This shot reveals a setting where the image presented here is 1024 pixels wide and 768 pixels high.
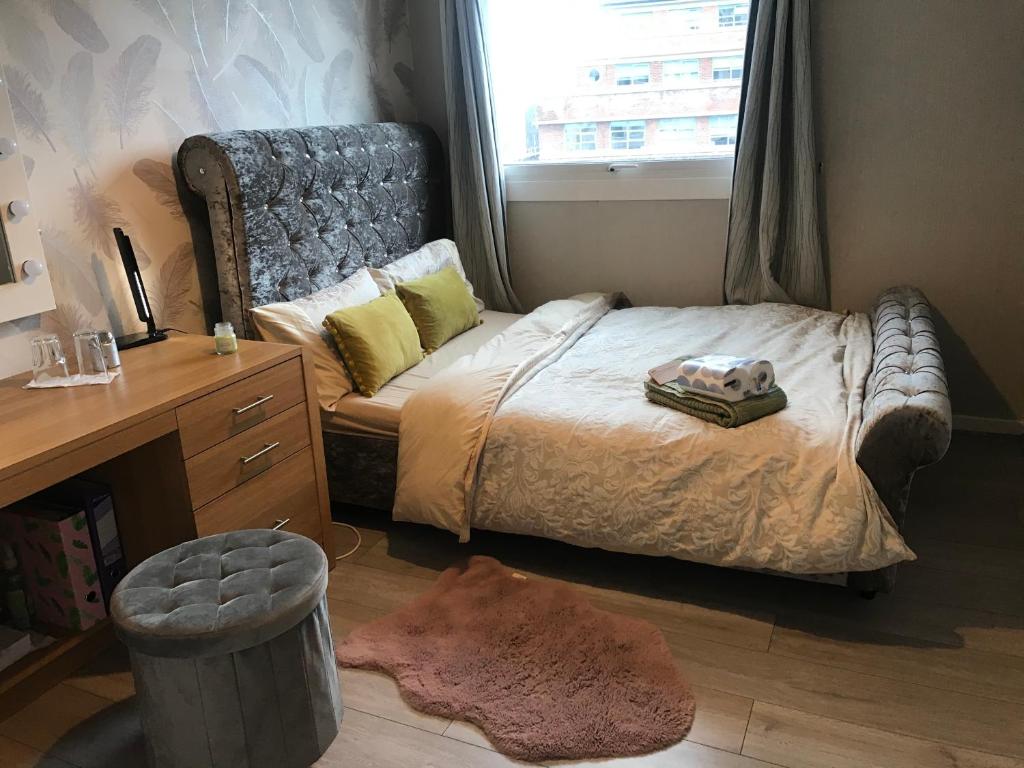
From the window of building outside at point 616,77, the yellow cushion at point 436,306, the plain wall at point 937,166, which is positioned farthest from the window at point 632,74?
the yellow cushion at point 436,306

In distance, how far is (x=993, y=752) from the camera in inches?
65.3

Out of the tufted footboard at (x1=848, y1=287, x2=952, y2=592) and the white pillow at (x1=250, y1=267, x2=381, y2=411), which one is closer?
the tufted footboard at (x1=848, y1=287, x2=952, y2=592)

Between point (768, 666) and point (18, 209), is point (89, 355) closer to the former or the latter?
point (18, 209)

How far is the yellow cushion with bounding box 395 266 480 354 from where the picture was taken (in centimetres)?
306

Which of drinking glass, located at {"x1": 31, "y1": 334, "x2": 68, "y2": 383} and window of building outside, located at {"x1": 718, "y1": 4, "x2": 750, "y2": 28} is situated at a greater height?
window of building outside, located at {"x1": 718, "y1": 4, "x2": 750, "y2": 28}

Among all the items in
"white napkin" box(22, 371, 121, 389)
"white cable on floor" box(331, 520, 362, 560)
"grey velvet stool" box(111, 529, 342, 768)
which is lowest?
"white cable on floor" box(331, 520, 362, 560)

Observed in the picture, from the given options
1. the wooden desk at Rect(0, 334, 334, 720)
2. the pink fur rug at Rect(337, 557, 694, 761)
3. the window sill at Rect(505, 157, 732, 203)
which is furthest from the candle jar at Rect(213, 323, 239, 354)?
the window sill at Rect(505, 157, 732, 203)

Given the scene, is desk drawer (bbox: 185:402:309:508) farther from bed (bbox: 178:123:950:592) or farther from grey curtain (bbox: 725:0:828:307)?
grey curtain (bbox: 725:0:828:307)

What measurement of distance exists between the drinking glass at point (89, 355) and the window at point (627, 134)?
236cm

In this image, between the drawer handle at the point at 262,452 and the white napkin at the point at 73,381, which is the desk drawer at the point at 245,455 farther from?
the white napkin at the point at 73,381

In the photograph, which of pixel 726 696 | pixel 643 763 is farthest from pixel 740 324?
pixel 643 763

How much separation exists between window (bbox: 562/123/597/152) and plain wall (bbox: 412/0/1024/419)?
436mm

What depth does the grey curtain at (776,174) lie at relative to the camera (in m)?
3.04

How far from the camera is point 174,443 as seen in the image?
1.92 m
